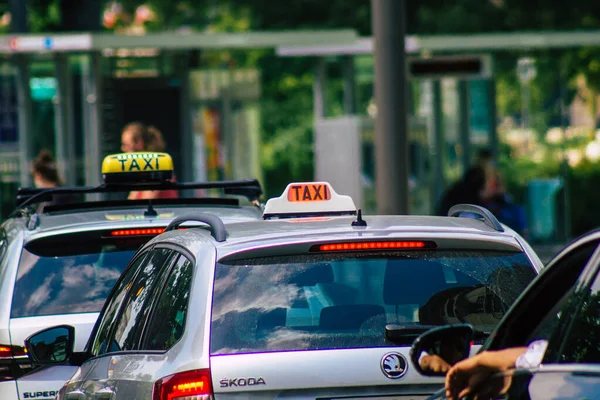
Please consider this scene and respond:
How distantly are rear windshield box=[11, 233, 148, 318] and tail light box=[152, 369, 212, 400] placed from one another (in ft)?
7.50

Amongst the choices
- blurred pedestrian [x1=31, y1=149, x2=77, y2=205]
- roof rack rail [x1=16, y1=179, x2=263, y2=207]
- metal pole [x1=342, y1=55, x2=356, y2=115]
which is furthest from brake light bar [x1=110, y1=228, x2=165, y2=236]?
metal pole [x1=342, y1=55, x2=356, y2=115]

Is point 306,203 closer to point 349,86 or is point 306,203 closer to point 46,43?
point 46,43

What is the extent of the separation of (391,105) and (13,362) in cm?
438

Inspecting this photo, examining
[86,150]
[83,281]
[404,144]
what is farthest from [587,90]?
[83,281]

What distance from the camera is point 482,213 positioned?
4820 millimetres

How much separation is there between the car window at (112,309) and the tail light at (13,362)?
0.52 m

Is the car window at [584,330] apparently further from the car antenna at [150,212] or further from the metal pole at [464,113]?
the metal pole at [464,113]

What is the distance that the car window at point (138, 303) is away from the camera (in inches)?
187

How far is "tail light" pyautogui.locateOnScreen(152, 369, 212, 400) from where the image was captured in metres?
3.83

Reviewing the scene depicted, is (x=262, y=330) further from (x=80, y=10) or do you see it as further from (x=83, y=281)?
(x=80, y=10)

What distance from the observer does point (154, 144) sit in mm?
10281

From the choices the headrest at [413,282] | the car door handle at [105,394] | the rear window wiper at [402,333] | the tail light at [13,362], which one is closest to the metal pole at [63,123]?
the tail light at [13,362]

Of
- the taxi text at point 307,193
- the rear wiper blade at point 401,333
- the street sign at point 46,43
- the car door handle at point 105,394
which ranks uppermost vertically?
the street sign at point 46,43

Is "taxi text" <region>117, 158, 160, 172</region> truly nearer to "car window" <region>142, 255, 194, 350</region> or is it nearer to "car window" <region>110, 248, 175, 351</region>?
"car window" <region>110, 248, 175, 351</region>
